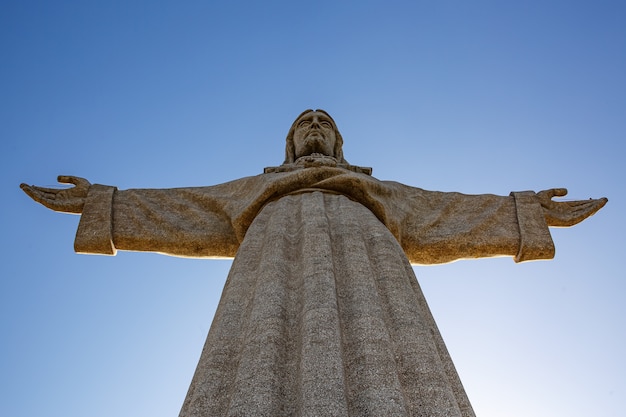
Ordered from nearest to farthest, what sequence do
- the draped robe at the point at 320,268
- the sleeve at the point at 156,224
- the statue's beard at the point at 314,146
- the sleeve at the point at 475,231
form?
the draped robe at the point at 320,268
the sleeve at the point at 156,224
the sleeve at the point at 475,231
the statue's beard at the point at 314,146

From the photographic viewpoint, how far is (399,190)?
7840 mm

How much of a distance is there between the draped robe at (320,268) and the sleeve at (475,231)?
0.02 meters

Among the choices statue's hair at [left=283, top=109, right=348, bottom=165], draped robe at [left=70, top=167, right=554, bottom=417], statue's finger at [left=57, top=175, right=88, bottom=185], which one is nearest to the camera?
draped robe at [left=70, top=167, right=554, bottom=417]

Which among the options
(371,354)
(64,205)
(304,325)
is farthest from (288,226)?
(64,205)

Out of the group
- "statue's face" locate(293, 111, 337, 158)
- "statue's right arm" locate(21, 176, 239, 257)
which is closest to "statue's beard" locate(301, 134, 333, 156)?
"statue's face" locate(293, 111, 337, 158)

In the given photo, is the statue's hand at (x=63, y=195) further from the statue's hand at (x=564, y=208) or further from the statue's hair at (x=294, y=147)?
the statue's hand at (x=564, y=208)

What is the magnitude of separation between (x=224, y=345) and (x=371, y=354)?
100 cm

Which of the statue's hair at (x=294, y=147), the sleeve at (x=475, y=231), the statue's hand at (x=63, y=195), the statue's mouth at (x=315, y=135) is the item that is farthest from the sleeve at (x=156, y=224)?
the sleeve at (x=475, y=231)

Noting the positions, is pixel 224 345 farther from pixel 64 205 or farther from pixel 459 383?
pixel 64 205

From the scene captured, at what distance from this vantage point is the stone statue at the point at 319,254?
12.1 ft

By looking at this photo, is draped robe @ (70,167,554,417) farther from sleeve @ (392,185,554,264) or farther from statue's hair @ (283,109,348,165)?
statue's hair @ (283,109,348,165)

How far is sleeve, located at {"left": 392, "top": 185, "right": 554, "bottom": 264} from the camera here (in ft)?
24.3

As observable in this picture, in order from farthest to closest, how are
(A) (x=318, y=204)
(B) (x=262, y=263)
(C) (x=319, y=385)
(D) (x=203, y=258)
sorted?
(D) (x=203, y=258) → (A) (x=318, y=204) → (B) (x=262, y=263) → (C) (x=319, y=385)

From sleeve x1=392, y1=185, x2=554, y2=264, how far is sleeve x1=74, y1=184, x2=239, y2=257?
6.89 feet
